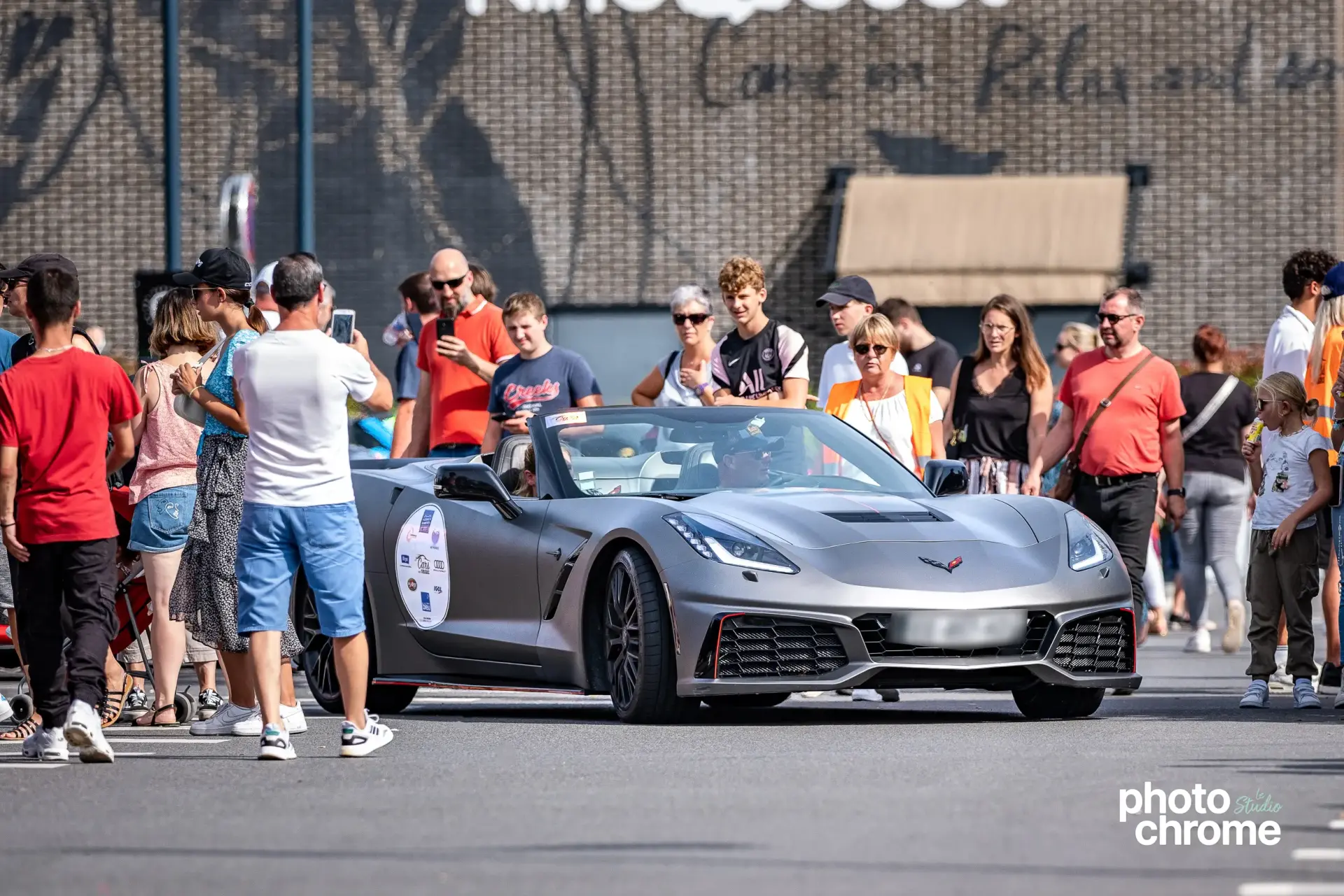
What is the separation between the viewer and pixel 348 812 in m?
6.77

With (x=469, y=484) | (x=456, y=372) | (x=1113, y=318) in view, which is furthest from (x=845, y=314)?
(x=469, y=484)

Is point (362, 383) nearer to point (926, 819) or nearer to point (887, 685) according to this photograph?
point (887, 685)

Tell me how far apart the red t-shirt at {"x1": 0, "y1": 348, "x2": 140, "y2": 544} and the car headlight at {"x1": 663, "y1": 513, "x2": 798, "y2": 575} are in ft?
6.82

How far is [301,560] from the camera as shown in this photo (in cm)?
856

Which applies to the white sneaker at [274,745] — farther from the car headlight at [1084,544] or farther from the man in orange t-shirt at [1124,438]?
the man in orange t-shirt at [1124,438]

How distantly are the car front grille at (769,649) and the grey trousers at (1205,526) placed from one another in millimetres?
6051

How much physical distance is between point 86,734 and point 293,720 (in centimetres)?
135

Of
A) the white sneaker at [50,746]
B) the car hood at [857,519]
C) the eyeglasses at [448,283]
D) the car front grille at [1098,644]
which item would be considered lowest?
the white sneaker at [50,746]

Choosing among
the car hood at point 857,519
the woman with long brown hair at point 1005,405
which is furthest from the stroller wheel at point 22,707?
the woman with long brown hair at point 1005,405

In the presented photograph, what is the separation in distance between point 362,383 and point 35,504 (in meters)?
1.21

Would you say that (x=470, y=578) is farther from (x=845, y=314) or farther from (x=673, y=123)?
(x=673, y=123)

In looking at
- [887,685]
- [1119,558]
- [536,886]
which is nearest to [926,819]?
[536,886]

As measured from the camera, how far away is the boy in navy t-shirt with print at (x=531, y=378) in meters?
12.0

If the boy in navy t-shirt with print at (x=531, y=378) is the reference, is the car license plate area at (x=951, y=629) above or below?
below
